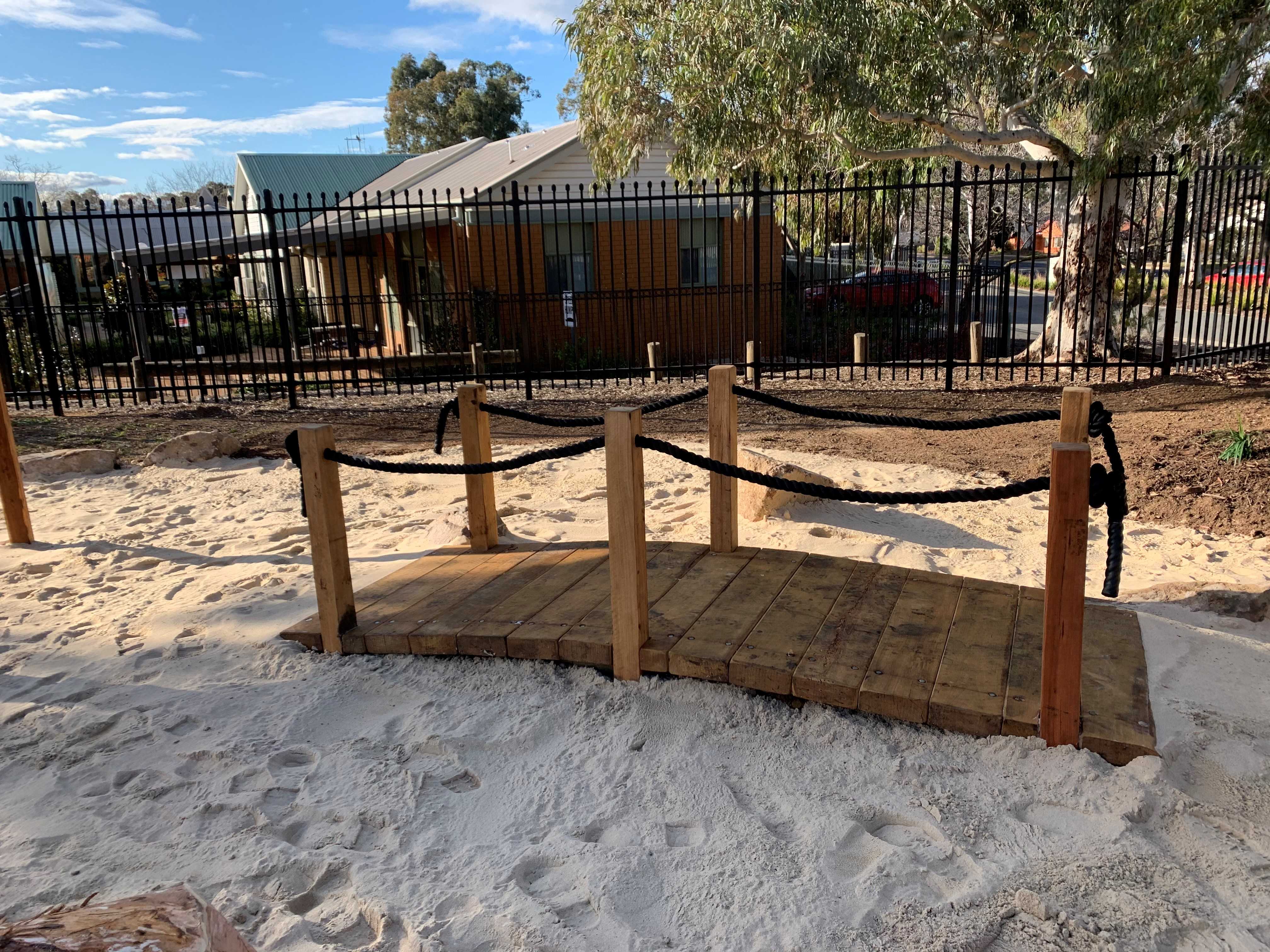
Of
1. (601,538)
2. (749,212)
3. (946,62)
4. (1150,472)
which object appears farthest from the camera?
(749,212)

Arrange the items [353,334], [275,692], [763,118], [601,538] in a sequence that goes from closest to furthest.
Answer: [275,692]
[601,538]
[763,118]
[353,334]

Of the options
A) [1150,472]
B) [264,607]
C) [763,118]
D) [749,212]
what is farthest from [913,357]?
[264,607]

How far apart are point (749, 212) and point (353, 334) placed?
865cm

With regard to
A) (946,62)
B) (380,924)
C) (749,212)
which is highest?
(946,62)

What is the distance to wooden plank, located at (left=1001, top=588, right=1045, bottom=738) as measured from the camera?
9.95 feet

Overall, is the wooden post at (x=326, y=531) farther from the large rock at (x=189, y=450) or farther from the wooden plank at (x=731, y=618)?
the large rock at (x=189, y=450)

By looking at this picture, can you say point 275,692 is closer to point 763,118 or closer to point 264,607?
point 264,607

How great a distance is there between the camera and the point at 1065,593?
2.80 m

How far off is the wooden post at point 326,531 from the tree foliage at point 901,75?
9.02 m

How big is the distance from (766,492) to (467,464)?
2.31 metres

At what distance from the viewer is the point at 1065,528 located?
9.05 feet

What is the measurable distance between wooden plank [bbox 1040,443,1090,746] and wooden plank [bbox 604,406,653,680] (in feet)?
4.70

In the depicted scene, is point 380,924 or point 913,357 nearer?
point 380,924

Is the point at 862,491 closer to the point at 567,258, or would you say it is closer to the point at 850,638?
the point at 850,638
